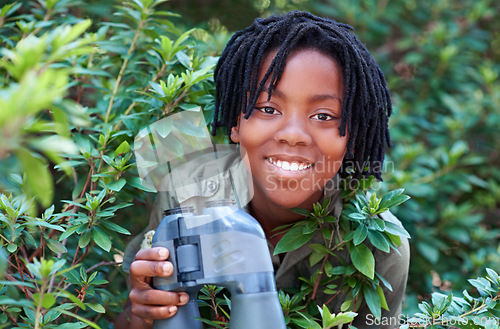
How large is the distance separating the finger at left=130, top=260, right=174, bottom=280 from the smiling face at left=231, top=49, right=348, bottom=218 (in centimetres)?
52

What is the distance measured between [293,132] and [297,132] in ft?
0.04

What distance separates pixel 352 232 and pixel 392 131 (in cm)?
174

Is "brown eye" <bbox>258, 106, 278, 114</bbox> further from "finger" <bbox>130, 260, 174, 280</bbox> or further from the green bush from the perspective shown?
"finger" <bbox>130, 260, 174, 280</bbox>

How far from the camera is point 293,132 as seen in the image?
1.75 m

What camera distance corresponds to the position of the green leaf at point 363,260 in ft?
5.53

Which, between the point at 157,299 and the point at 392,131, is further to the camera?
the point at 392,131

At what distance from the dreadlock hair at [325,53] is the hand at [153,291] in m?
0.57

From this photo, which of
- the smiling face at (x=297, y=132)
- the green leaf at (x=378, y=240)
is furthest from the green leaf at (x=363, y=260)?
the smiling face at (x=297, y=132)

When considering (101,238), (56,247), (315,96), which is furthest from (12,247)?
(315,96)

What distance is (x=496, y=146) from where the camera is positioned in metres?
3.60

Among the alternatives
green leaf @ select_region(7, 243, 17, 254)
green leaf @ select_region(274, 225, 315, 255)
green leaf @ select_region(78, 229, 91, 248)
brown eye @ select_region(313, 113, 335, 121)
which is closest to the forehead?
brown eye @ select_region(313, 113, 335, 121)

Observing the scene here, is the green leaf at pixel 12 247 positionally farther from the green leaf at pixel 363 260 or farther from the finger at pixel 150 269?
the green leaf at pixel 363 260

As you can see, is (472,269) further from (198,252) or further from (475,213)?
(198,252)

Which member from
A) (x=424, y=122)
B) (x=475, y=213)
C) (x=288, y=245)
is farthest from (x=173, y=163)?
(x=475, y=213)
